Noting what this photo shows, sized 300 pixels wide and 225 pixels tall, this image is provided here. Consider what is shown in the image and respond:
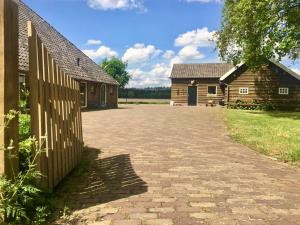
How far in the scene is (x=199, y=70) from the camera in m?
42.0

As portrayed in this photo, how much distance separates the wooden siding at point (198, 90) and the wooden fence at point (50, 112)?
34.8 metres

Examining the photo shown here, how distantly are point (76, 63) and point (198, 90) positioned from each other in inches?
745

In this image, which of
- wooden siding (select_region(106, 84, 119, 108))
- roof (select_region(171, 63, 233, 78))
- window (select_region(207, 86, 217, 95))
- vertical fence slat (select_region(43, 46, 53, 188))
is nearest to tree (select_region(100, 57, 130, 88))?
roof (select_region(171, 63, 233, 78))

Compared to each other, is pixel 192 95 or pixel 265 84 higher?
pixel 265 84

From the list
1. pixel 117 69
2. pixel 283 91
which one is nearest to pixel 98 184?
pixel 283 91

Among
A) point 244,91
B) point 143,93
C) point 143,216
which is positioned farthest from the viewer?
point 143,93

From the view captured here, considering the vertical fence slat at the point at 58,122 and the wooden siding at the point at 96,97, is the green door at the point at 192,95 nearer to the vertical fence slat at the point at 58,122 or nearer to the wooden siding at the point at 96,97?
the wooden siding at the point at 96,97

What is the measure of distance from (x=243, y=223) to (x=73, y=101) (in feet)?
13.0

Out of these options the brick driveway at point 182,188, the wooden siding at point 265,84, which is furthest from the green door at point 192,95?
the brick driveway at point 182,188

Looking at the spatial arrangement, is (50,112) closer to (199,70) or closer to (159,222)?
(159,222)

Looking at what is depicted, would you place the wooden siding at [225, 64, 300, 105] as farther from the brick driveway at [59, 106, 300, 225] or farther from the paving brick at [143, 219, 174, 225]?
the paving brick at [143, 219, 174, 225]

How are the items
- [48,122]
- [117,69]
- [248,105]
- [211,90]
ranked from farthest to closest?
[117,69]
[211,90]
[248,105]
[48,122]

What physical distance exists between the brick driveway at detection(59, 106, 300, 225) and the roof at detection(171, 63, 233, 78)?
108ft

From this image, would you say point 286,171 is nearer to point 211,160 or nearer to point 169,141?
point 211,160
